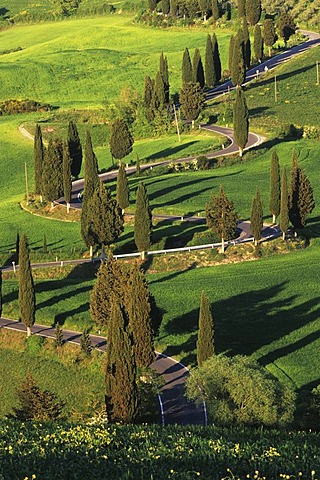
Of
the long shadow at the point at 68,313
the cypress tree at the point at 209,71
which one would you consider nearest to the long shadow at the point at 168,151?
the cypress tree at the point at 209,71

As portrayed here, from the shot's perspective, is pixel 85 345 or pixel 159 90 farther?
pixel 159 90

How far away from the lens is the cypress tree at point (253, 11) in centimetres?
19350

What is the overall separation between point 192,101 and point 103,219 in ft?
188

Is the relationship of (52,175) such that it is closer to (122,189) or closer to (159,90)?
(122,189)

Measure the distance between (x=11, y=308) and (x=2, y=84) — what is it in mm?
111848

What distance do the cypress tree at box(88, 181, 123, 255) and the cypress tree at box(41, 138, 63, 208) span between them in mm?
17703

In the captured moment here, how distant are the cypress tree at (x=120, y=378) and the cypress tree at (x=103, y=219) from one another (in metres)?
39.2

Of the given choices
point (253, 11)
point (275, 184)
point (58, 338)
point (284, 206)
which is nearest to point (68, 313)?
point (58, 338)

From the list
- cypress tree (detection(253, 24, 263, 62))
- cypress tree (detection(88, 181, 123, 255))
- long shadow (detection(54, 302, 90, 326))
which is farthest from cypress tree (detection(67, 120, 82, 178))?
cypress tree (detection(253, 24, 263, 62))

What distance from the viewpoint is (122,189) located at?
103 m

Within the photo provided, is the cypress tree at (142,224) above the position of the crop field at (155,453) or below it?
below

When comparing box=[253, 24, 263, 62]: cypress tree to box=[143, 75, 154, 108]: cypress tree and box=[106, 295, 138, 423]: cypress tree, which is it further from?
box=[106, 295, 138, 423]: cypress tree

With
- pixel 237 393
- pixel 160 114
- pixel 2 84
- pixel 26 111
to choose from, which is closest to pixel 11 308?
pixel 237 393

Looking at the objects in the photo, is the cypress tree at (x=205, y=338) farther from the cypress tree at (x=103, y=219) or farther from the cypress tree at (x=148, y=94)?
the cypress tree at (x=148, y=94)
